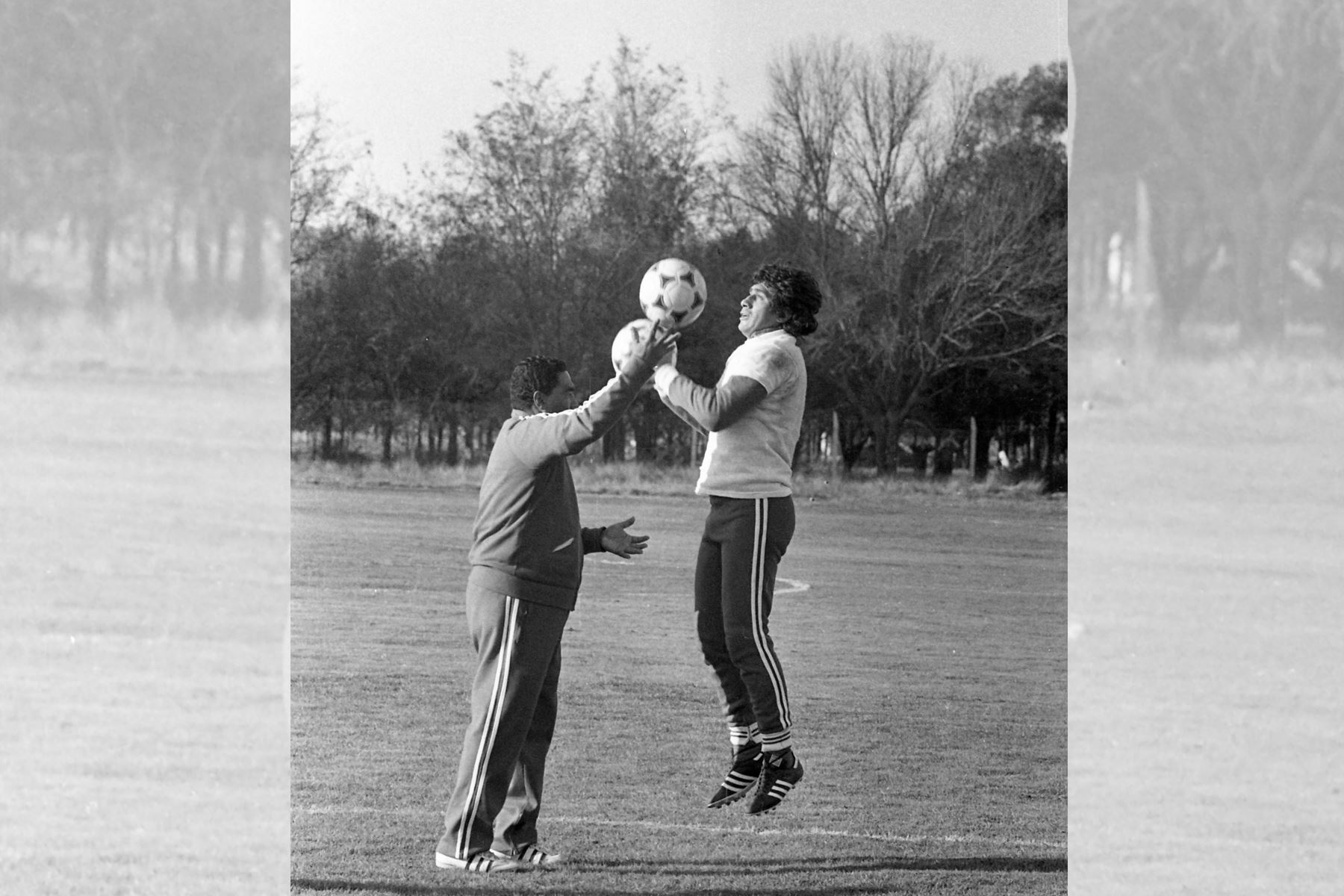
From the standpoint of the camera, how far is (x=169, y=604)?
10.5m

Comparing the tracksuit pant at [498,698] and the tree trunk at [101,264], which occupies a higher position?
the tree trunk at [101,264]

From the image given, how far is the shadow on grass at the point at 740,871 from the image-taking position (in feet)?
16.5

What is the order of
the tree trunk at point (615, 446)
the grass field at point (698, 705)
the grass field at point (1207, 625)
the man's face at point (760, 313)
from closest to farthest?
the man's face at point (760, 313) → the grass field at point (698, 705) → the tree trunk at point (615, 446) → the grass field at point (1207, 625)

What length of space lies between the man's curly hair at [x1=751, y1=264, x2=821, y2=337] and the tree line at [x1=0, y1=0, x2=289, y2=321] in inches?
170

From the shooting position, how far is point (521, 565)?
4633mm

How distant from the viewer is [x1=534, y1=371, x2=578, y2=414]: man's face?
4.74m

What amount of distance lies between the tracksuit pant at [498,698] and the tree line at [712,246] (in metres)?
1.79

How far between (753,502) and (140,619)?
6.72 meters

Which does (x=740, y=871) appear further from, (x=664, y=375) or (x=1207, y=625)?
(x=1207, y=625)

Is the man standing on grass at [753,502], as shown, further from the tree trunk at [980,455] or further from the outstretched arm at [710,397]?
the tree trunk at [980,455]

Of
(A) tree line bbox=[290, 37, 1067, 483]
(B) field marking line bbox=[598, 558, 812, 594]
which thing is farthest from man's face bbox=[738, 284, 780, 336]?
(B) field marking line bbox=[598, 558, 812, 594]

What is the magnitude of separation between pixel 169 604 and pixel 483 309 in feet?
15.7

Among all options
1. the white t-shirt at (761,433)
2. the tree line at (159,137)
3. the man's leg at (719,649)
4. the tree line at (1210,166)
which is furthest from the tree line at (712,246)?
the tree line at (159,137)

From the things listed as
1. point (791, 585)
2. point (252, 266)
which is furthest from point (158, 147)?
point (791, 585)
